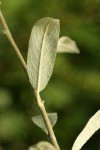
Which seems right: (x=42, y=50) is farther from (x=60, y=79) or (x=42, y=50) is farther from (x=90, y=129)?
(x=60, y=79)

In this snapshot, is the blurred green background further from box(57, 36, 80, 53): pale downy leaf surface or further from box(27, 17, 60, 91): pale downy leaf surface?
box(27, 17, 60, 91): pale downy leaf surface

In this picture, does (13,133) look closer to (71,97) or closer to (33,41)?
(71,97)

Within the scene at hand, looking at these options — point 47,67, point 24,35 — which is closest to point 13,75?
point 24,35

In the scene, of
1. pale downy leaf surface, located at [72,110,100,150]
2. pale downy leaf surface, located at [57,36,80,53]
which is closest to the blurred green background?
pale downy leaf surface, located at [57,36,80,53]

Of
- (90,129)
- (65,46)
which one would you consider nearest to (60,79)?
(65,46)

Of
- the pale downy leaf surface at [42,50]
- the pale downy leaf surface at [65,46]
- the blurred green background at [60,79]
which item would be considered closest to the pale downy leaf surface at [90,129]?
the pale downy leaf surface at [42,50]

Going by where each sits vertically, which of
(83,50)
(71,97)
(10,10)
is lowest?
(71,97)
